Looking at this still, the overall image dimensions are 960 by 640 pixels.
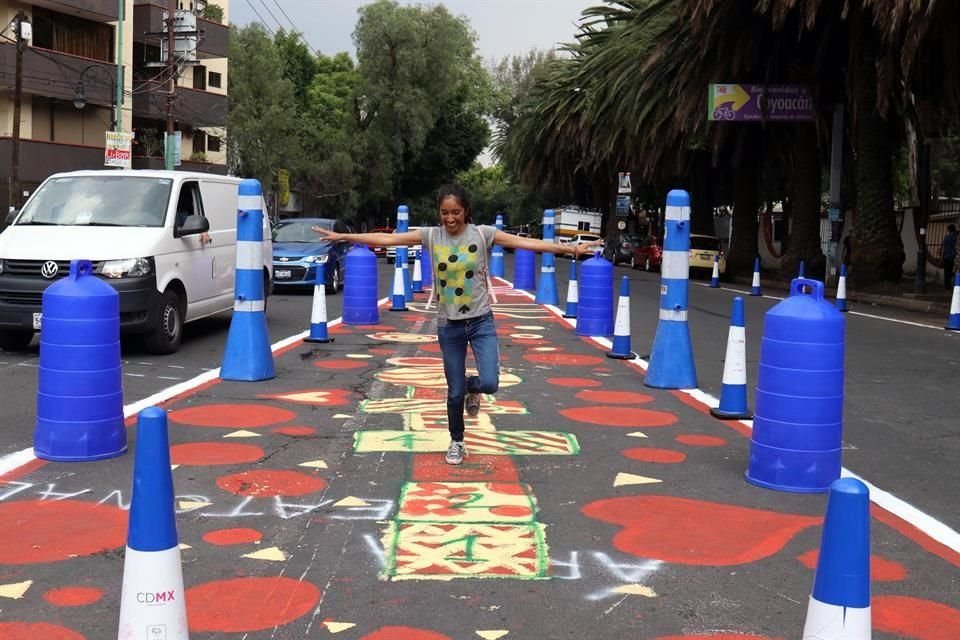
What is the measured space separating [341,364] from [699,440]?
15.1 feet

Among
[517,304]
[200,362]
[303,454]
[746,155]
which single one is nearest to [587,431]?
[303,454]

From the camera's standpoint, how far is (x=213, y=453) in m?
6.59

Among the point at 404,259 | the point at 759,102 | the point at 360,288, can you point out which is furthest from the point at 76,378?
the point at 759,102

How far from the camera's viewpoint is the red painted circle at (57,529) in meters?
4.64

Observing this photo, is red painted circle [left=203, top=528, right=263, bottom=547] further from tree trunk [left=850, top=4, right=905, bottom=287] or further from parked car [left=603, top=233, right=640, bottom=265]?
parked car [left=603, top=233, right=640, bottom=265]

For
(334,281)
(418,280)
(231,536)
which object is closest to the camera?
(231,536)

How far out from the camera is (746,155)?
35.8 metres

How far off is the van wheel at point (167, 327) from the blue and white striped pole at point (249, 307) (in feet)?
5.24

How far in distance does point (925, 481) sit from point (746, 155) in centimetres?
3088

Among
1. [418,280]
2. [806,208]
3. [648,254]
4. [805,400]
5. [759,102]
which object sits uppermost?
[759,102]

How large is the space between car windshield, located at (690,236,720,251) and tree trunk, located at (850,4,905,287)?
10.5 meters

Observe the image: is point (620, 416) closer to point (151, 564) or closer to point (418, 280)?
point (151, 564)

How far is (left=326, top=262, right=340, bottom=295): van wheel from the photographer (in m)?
20.9

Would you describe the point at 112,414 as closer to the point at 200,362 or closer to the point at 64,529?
the point at 64,529
